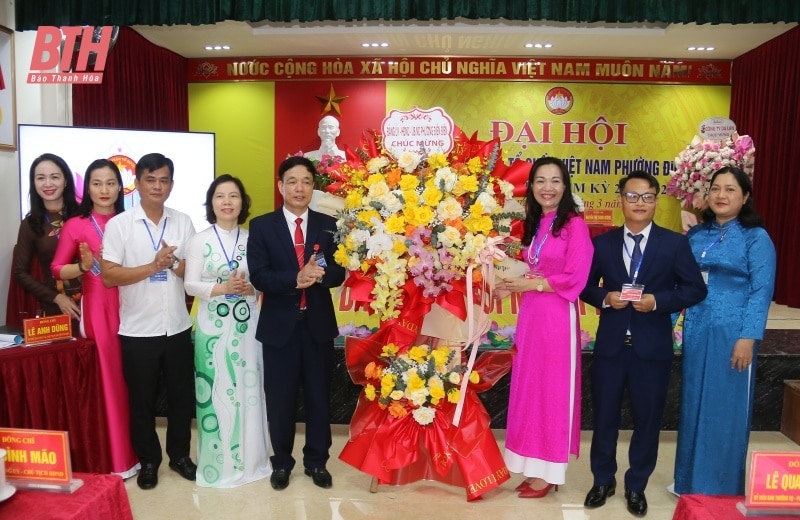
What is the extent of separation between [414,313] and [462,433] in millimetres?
604

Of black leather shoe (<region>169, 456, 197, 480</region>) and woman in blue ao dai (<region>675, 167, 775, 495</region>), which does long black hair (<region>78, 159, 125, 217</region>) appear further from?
woman in blue ao dai (<region>675, 167, 775, 495</region>)

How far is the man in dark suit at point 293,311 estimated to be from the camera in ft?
9.43

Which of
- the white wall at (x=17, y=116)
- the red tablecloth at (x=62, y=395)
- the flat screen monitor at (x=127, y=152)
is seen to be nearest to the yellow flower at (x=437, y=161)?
the red tablecloth at (x=62, y=395)

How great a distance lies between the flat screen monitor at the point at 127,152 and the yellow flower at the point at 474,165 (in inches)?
108

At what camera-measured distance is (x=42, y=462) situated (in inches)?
53.6

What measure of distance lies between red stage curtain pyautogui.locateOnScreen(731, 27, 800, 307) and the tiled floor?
16.2 ft

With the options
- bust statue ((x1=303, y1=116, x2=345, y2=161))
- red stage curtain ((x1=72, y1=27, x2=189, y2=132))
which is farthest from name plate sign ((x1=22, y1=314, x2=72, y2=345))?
bust statue ((x1=303, y1=116, x2=345, y2=161))

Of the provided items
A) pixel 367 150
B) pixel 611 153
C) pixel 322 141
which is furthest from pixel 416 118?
pixel 367 150

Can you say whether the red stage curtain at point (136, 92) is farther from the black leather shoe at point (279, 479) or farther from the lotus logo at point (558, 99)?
the lotus logo at point (558, 99)

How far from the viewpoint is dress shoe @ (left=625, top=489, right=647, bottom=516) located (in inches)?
110

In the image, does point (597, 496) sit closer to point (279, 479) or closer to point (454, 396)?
point (454, 396)

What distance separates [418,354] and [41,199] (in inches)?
85.9

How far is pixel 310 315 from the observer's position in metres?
2.92

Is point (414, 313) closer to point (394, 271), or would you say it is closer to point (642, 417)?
point (394, 271)
